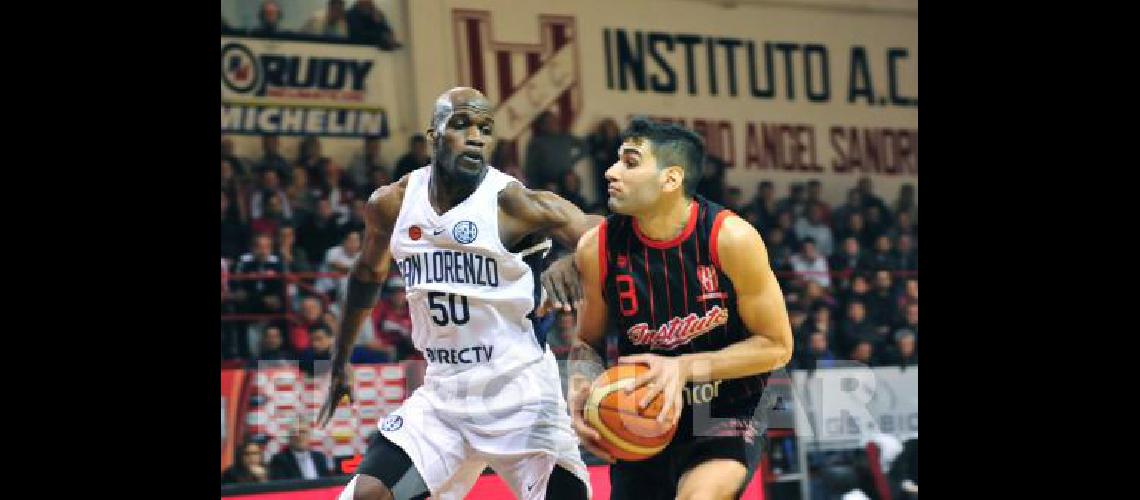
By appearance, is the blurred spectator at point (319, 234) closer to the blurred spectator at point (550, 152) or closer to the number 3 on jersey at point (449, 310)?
the blurred spectator at point (550, 152)

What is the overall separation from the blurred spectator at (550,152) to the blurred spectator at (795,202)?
234 centimetres

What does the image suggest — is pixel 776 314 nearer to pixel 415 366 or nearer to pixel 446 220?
pixel 446 220

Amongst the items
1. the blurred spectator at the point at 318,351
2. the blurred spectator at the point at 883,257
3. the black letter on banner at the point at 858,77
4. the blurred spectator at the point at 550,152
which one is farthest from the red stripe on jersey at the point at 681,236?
the black letter on banner at the point at 858,77

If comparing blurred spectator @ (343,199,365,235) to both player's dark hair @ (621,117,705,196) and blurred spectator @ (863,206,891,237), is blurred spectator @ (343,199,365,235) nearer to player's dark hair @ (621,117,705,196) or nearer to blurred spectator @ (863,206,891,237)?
blurred spectator @ (863,206,891,237)

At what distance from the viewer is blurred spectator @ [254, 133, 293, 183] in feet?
41.9

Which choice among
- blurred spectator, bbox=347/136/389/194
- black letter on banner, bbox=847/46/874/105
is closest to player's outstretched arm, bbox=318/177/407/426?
blurred spectator, bbox=347/136/389/194

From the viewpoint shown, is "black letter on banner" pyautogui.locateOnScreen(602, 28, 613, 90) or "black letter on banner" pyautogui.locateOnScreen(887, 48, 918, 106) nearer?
"black letter on banner" pyautogui.locateOnScreen(602, 28, 613, 90)

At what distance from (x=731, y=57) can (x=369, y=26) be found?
4.55 m

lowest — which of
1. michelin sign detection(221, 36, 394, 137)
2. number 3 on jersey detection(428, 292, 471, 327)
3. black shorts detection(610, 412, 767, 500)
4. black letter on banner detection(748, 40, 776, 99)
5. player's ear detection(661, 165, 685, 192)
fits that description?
black shorts detection(610, 412, 767, 500)

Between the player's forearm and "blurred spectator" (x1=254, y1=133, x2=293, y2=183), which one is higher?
"blurred spectator" (x1=254, y1=133, x2=293, y2=183)

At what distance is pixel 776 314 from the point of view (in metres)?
5.54

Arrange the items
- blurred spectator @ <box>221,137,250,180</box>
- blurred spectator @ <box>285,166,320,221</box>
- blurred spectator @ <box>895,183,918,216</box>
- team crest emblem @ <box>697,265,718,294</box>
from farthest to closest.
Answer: blurred spectator @ <box>895,183,918,216</box>
blurred spectator @ <box>221,137,250,180</box>
blurred spectator @ <box>285,166,320,221</box>
team crest emblem @ <box>697,265,718,294</box>

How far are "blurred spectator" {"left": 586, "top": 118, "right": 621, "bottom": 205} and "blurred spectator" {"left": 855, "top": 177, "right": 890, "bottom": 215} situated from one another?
126 inches
